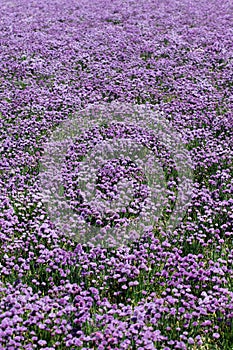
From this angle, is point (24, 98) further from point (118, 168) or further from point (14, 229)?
point (14, 229)

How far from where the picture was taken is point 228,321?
13.7ft

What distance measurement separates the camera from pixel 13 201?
20.0ft

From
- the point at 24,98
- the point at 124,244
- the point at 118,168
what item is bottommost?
the point at 124,244

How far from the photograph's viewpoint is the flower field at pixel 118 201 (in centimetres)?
423

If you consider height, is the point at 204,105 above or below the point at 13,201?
above

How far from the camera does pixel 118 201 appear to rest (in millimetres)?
6141

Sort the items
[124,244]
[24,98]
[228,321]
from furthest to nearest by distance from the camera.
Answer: [24,98], [124,244], [228,321]

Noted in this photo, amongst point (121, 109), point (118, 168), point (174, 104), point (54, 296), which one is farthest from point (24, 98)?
point (54, 296)

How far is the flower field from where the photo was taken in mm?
4227

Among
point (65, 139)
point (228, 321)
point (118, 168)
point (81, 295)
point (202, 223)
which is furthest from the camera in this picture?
point (65, 139)

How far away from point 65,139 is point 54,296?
150 inches

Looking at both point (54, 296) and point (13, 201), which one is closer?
point (54, 296)

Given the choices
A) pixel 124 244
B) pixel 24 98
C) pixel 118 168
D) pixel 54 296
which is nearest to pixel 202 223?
pixel 124 244

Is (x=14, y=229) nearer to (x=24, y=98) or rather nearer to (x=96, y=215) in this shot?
(x=96, y=215)
